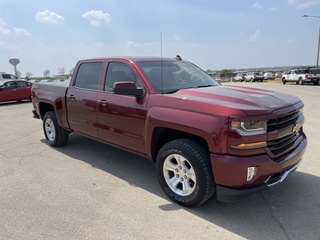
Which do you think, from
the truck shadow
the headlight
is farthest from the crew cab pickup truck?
the headlight

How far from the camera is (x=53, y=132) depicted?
578 centimetres

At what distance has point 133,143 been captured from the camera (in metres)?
3.86

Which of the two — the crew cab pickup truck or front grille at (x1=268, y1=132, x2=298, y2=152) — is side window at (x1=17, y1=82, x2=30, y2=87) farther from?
the crew cab pickup truck

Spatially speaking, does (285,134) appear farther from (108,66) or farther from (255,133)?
(108,66)

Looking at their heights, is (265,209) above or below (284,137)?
below

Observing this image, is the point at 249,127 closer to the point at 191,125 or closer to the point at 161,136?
the point at 191,125

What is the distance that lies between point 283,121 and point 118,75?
8.21 ft

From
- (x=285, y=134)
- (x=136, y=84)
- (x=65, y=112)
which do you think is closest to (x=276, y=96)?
(x=285, y=134)

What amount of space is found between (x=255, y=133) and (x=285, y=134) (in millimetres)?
524

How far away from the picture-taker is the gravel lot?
110 inches

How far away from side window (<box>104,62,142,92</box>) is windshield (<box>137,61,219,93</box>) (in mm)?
201

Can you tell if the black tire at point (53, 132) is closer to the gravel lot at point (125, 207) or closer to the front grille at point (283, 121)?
the gravel lot at point (125, 207)

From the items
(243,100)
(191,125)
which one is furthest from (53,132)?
(243,100)

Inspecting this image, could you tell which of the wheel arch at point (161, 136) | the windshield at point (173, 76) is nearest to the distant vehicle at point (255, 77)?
the windshield at point (173, 76)
